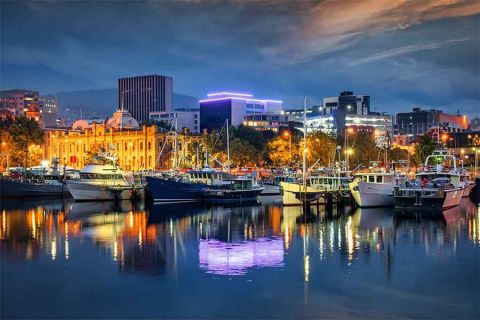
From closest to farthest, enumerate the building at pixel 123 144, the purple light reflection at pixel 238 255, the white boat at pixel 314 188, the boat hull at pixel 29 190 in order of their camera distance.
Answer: the purple light reflection at pixel 238 255 → the white boat at pixel 314 188 → the boat hull at pixel 29 190 → the building at pixel 123 144

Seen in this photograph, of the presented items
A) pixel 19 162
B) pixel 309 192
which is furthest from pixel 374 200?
pixel 19 162

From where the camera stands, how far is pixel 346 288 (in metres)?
28.6

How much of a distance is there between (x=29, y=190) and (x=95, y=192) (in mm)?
11933

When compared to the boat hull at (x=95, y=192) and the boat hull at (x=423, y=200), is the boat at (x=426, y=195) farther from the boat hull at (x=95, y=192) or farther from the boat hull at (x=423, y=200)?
the boat hull at (x=95, y=192)

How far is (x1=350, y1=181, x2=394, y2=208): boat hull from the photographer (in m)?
65.0

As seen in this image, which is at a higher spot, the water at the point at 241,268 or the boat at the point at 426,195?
the boat at the point at 426,195

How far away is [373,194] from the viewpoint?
65188 mm

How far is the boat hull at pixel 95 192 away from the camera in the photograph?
7800 cm

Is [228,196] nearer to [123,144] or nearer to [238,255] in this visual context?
[238,255]

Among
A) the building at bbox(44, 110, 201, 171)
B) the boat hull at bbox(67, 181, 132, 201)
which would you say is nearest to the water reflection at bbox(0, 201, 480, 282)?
the boat hull at bbox(67, 181, 132, 201)

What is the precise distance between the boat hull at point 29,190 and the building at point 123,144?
57.3m

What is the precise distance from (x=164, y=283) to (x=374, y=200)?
39.8 metres

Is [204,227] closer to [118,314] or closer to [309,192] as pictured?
[309,192]

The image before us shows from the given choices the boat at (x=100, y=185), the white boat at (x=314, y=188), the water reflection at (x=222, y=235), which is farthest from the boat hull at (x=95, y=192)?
the white boat at (x=314, y=188)
